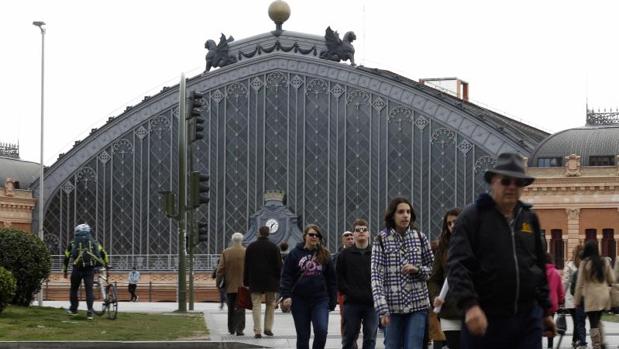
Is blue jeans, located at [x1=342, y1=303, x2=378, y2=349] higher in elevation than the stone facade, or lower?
lower

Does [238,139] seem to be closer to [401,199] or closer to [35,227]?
[35,227]

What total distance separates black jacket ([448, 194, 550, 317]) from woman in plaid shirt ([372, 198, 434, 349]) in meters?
4.21

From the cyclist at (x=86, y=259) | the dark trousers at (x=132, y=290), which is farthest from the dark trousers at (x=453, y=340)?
the dark trousers at (x=132, y=290)

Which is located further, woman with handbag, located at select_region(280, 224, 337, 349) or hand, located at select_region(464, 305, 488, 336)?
woman with handbag, located at select_region(280, 224, 337, 349)

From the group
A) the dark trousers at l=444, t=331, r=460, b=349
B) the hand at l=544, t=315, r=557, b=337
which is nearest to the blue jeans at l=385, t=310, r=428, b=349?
the dark trousers at l=444, t=331, r=460, b=349

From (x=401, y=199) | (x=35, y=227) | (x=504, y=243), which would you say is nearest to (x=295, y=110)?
(x=35, y=227)

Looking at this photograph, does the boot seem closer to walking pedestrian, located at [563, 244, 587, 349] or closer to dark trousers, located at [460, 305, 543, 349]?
walking pedestrian, located at [563, 244, 587, 349]

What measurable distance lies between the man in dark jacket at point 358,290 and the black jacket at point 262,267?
617 cm

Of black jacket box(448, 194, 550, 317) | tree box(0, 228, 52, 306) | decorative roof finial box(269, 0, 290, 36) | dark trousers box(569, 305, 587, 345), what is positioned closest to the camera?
black jacket box(448, 194, 550, 317)

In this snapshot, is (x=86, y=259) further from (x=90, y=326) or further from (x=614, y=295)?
(x=614, y=295)

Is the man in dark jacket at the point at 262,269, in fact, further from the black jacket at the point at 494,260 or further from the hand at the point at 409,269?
the black jacket at the point at 494,260

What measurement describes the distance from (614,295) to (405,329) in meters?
7.41

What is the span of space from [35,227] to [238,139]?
11662mm

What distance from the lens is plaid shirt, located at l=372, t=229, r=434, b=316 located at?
13312mm
